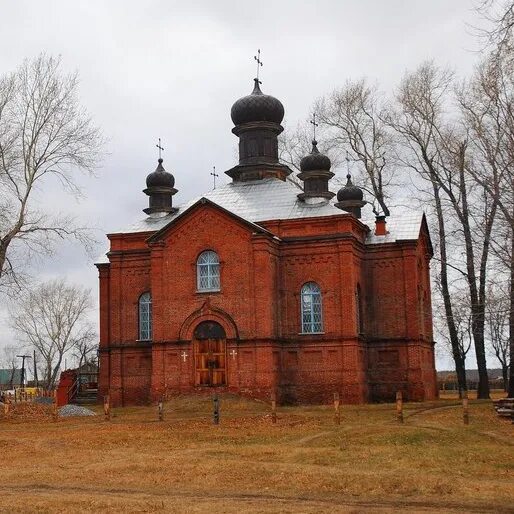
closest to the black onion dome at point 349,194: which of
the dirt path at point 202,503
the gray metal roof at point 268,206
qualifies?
the gray metal roof at point 268,206

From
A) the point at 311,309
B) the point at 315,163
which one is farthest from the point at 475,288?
the point at 315,163

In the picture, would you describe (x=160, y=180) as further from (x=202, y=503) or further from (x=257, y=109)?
(x=202, y=503)

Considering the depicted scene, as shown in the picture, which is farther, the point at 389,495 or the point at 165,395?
the point at 165,395

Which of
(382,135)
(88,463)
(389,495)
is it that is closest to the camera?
(389,495)

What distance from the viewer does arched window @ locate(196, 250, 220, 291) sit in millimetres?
32875

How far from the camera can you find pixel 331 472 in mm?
15273

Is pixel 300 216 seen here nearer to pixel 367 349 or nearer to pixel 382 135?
pixel 367 349

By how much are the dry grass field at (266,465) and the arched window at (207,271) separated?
304 inches

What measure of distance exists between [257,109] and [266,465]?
23.7 m

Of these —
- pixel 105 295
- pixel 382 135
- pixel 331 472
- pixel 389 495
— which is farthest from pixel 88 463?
pixel 382 135

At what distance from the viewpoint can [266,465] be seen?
53.5 feet

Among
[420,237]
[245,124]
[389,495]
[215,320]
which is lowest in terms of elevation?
[389,495]

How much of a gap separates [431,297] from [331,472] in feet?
79.9

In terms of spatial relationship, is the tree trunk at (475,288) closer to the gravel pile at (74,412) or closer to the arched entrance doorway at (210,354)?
the arched entrance doorway at (210,354)
